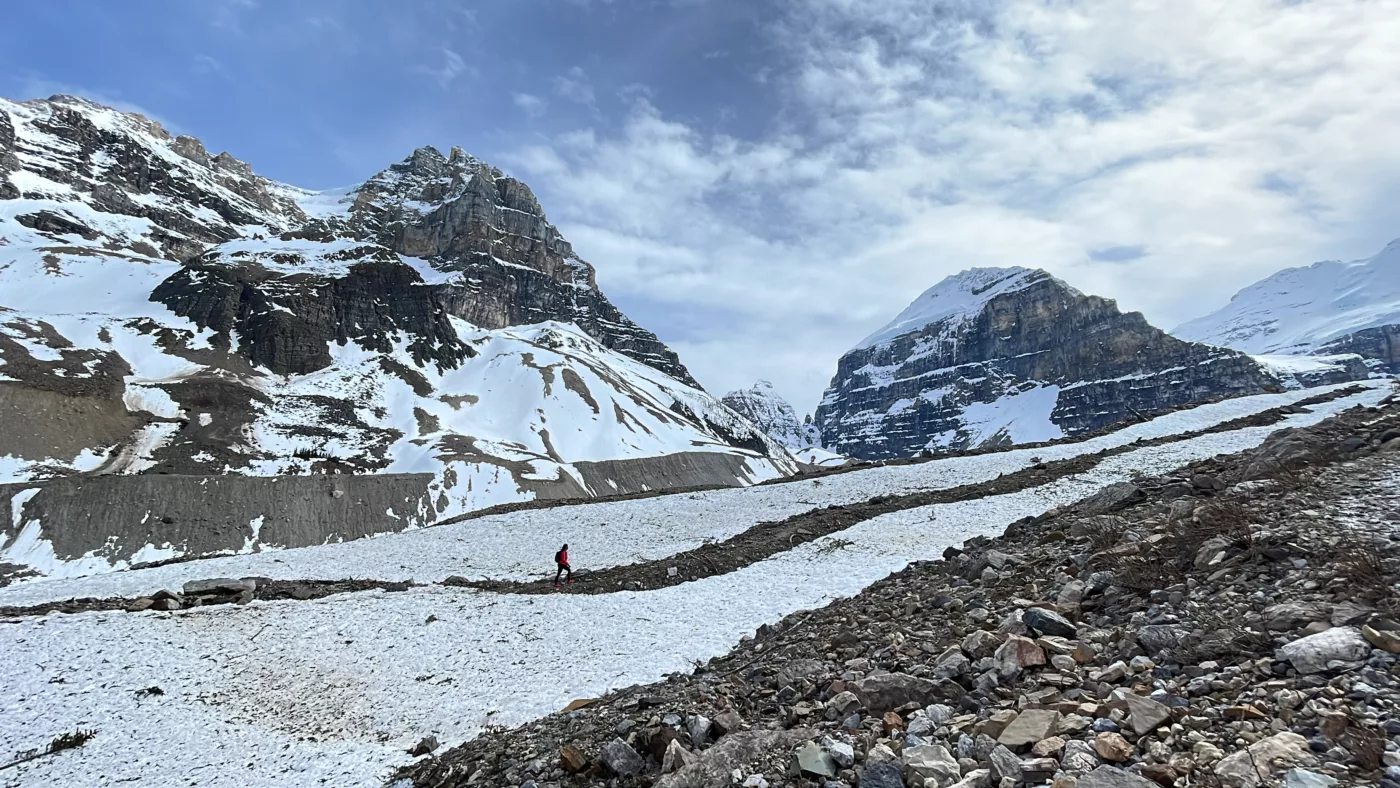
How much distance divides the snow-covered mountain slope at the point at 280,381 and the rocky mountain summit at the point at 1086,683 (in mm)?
69490

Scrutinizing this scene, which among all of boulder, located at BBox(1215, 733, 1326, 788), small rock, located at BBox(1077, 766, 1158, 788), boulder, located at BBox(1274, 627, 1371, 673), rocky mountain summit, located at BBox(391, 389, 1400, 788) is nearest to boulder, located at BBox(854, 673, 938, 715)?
rocky mountain summit, located at BBox(391, 389, 1400, 788)

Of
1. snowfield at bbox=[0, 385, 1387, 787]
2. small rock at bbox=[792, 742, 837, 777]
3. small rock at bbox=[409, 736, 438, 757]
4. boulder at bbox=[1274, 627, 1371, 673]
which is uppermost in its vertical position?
boulder at bbox=[1274, 627, 1371, 673]

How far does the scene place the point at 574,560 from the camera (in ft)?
86.6

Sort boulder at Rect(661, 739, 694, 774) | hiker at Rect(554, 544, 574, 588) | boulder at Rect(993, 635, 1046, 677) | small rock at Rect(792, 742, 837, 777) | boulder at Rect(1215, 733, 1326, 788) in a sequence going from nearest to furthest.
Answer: boulder at Rect(1215, 733, 1326, 788)
small rock at Rect(792, 742, 837, 777)
boulder at Rect(993, 635, 1046, 677)
boulder at Rect(661, 739, 694, 774)
hiker at Rect(554, 544, 574, 588)

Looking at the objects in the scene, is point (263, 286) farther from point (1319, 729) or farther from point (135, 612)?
point (1319, 729)

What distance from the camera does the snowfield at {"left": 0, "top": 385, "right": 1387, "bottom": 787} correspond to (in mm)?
11094

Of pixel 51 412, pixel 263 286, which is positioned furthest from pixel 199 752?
pixel 263 286

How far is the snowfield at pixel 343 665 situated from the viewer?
1109 centimetres

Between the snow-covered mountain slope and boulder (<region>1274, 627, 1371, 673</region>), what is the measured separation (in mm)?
74856

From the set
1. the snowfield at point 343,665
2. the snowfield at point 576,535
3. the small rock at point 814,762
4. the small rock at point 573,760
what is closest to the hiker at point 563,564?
the snowfield at point 576,535

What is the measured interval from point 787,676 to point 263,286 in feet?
484

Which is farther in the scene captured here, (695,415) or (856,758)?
(695,415)

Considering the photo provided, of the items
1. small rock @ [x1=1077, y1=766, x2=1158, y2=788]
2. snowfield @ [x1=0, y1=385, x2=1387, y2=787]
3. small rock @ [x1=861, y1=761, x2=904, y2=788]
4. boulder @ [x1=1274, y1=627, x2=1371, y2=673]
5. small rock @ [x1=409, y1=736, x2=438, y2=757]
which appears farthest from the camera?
snowfield @ [x1=0, y1=385, x2=1387, y2=787]

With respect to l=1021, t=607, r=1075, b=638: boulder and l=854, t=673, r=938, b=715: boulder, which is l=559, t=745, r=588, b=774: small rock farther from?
l=1021, t=607, r=1075, b=638: boulder
